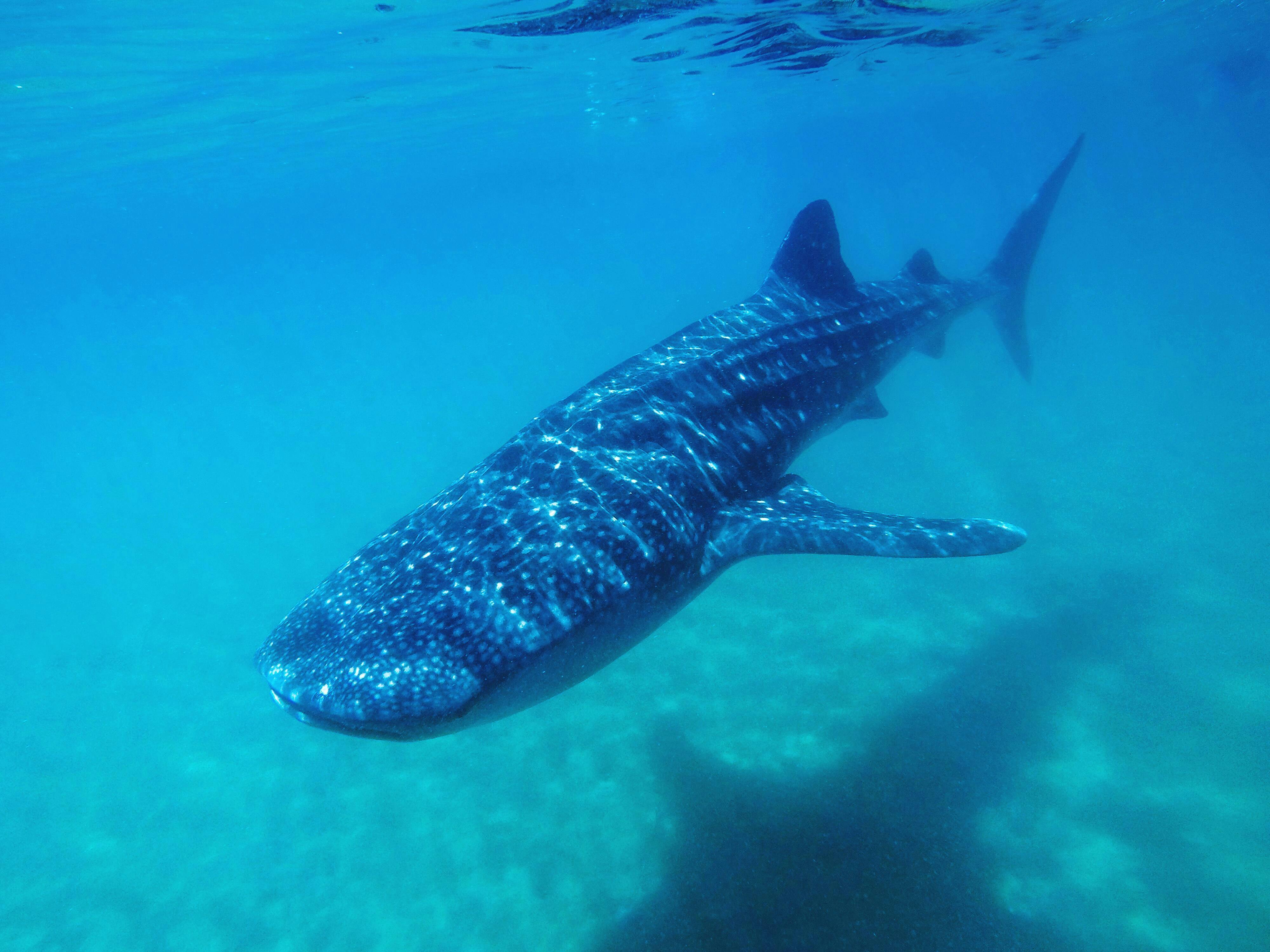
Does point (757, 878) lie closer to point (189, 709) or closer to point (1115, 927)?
point (1115, 927)

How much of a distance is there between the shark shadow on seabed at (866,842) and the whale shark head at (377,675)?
4.07m

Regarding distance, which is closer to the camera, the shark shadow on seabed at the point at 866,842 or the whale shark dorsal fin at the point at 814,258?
the shark shadow on seabed at the point at 866,842

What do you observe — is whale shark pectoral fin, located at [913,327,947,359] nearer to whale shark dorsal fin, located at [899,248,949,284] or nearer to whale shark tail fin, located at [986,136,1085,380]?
whale shark dorsal fin, located at [899,248,949,284]

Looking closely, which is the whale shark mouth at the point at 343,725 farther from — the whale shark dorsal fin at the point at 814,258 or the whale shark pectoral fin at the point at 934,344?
the whale shark pectoral fin at the point at 934,344

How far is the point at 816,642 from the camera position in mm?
10945

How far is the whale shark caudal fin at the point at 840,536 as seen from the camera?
5223 mm

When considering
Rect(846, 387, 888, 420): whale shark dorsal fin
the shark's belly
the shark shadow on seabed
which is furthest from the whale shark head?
Rect(846, 387, 888, 420): whale shark dorsal fin

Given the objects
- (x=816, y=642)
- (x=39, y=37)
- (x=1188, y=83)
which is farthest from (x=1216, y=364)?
(x=1188, y=83)

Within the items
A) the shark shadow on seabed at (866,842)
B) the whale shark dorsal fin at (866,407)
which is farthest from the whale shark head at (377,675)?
the whale shark dorsal fin at (866,407)

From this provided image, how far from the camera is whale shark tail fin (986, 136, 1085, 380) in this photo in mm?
12242

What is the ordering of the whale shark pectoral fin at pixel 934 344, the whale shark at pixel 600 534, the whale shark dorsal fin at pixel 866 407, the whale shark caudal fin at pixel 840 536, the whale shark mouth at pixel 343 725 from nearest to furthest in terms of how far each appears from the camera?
the whale shark mouth at pixel 343 725
the whale shark at pixel 600 534
the whale shark caudal fin at pixel 840 536
the whale shark dorsal fin at pixel 866 407
the whale shark pectoral fin at pixel 934 344

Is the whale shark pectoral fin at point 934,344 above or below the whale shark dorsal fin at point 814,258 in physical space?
below

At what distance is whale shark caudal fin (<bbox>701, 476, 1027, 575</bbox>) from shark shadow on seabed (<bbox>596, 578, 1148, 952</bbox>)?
3.24 meters

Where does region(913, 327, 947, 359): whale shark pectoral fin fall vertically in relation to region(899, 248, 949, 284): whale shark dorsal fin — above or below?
below
